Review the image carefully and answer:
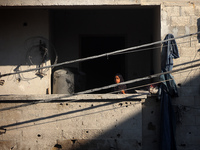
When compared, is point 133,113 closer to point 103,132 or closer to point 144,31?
point 103,132

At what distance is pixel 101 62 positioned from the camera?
11.3 meters

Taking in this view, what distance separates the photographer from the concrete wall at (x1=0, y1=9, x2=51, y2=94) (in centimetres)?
862

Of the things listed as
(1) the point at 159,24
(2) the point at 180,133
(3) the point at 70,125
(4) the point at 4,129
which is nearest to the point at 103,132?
(3) the point at 70,125

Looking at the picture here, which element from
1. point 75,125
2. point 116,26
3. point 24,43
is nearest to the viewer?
point 75,125

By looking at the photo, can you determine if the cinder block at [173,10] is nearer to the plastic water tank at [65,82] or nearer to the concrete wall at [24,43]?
the plastic water tank at [65,82]

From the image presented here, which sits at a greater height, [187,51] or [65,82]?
[187,51]

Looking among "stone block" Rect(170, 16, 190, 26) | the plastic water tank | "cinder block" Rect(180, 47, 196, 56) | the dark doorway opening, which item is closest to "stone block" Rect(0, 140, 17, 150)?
Result: the plastic water tank

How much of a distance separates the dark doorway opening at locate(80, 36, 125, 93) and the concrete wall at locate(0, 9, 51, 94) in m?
2.38

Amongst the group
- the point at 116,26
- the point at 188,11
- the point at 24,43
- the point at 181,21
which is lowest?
the point at 24,43

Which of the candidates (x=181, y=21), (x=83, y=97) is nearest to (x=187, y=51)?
(x=181, y=21)

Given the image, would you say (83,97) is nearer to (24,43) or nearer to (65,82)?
(65,82)

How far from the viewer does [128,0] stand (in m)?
7.75

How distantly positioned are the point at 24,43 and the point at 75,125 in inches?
122

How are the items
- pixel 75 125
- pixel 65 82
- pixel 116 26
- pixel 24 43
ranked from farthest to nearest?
pixel 116 26, pixel 24 43, pixel 65 82, pixel 75 125
